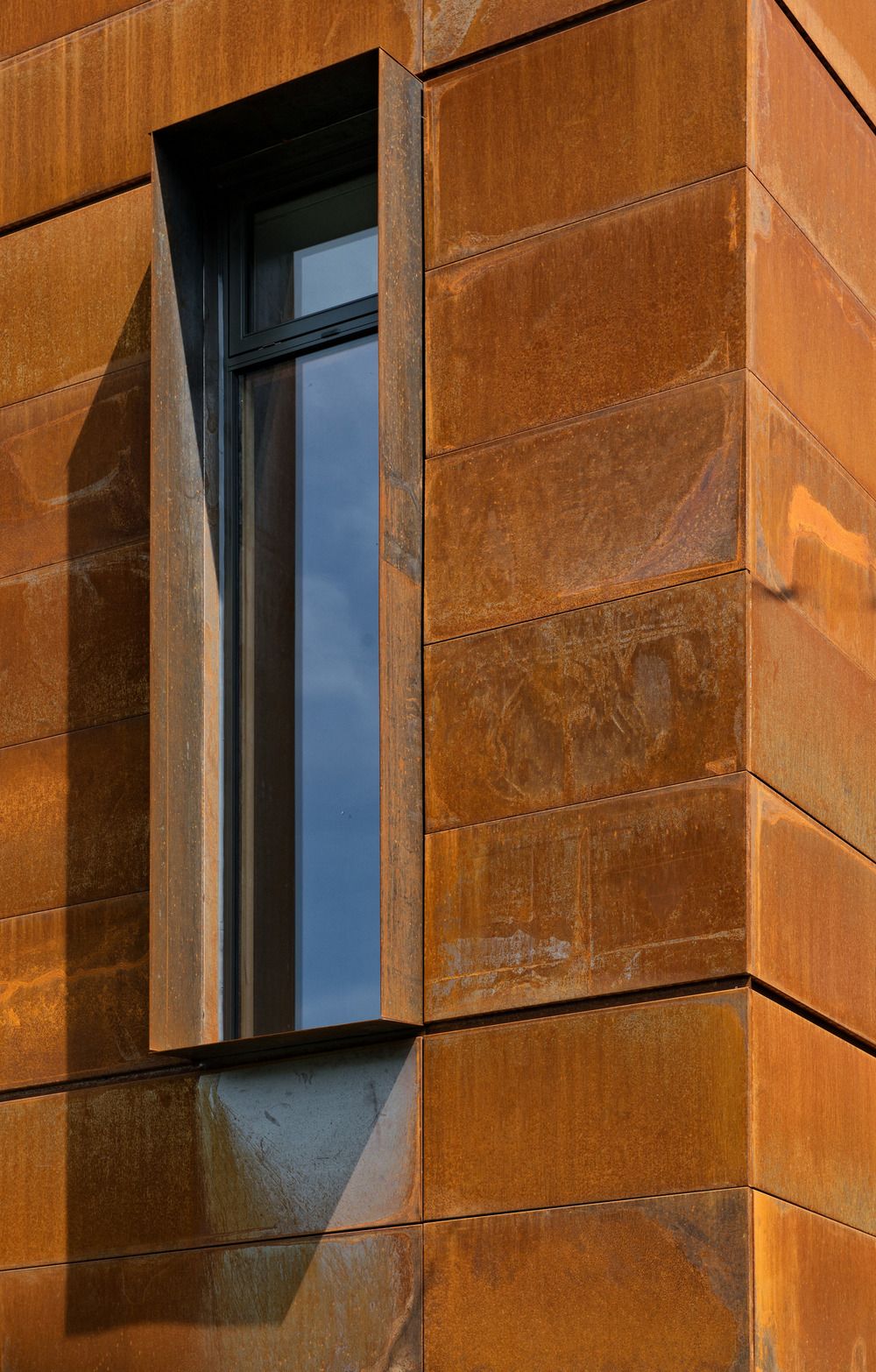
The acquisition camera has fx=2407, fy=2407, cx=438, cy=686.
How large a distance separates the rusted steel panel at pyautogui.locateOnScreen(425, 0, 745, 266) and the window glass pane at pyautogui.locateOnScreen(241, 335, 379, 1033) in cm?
98

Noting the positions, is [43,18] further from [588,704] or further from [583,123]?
[588,704]

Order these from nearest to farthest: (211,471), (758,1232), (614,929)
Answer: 1. (758,1232)
2. (614,929)
3. (211,471)

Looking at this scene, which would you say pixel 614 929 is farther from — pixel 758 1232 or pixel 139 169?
pixel 139 169

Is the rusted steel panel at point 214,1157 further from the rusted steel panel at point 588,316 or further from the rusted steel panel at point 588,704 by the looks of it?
the rusted steel panel at point 588,316

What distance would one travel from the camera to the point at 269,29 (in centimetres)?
1259

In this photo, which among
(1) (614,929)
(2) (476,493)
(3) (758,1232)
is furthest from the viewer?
(2) (476,493)

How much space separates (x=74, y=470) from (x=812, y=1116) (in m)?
5.29

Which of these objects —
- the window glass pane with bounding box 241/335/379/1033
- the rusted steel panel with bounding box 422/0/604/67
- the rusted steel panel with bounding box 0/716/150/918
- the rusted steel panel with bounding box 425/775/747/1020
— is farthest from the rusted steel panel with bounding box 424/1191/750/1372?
the rusted steel panel with bounding box 422/0/604/67

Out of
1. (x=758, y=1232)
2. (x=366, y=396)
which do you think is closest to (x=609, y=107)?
(x=366, y=396)

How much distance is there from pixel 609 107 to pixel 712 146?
606 millimetres

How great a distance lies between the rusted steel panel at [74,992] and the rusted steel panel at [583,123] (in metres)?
3.71

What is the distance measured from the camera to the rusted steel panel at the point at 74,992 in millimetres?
11930

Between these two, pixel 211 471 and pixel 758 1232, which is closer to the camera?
pixel 758 1232

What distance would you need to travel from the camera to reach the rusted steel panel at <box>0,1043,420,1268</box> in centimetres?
1091
